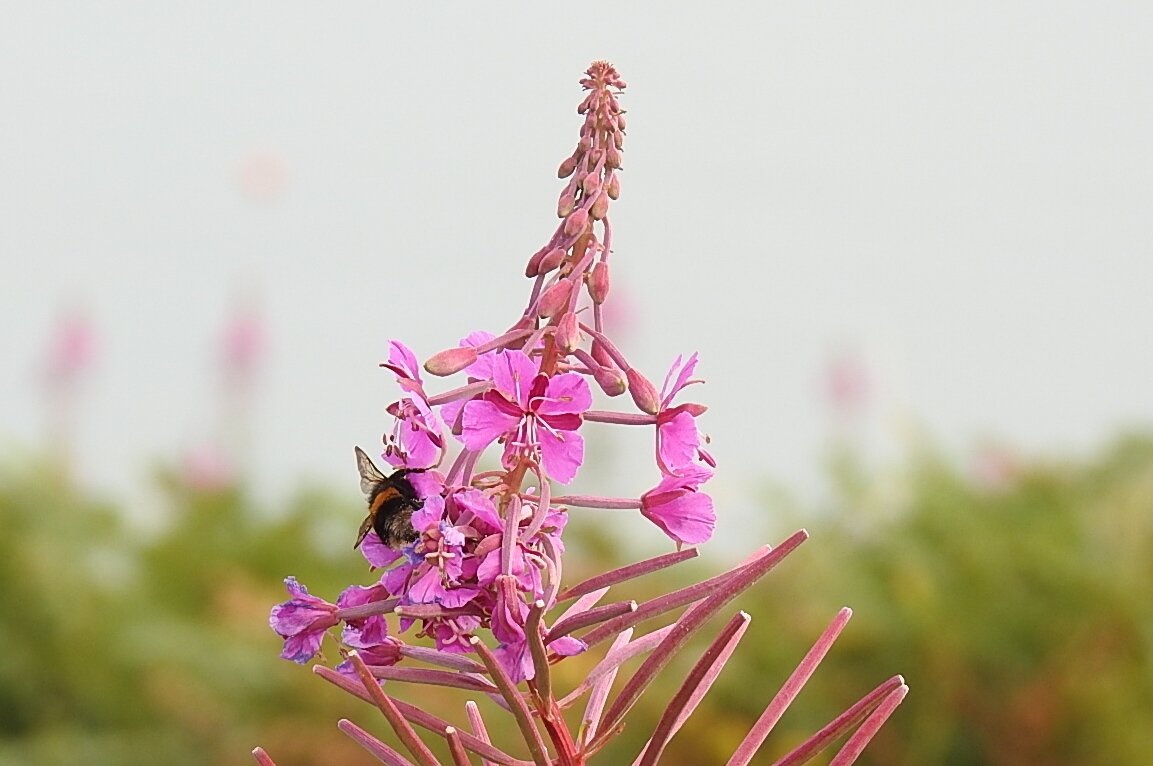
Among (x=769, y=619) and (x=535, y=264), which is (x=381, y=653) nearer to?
(x=535, y=264)

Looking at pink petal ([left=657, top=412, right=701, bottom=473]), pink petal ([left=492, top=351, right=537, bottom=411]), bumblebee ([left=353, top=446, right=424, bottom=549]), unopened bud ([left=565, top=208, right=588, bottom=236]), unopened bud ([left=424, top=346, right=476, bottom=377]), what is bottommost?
pink petal ([left=657, top=412, right=701, bottom=473])

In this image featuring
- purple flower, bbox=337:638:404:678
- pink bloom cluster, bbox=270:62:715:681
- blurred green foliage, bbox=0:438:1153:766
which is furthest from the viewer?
blurred green foliage, bbox=0:438:1153:766

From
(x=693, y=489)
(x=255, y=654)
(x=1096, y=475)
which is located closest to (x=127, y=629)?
(x=255, y=654)

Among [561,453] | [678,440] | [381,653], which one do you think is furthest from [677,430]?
[381,653]

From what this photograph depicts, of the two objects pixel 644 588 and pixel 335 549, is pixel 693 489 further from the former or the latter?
pixel 335 549


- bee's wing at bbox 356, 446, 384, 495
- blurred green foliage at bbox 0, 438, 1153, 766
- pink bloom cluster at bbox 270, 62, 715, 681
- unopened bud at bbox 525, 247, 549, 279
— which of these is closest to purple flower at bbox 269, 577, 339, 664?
pink bloom cluster at bbox 270, 62, 715, 681

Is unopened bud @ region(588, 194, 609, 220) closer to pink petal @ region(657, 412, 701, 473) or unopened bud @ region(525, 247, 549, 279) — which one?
unopened bud @ region(525, 247, 549, 279)

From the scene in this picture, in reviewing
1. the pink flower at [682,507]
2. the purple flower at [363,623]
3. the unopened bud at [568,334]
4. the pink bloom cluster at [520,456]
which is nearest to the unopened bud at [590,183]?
the pink bloom cluster at [520,456]
